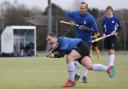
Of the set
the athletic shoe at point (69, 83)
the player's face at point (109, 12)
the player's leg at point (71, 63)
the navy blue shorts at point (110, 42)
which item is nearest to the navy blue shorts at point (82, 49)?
the player's leg at point (71, 63)

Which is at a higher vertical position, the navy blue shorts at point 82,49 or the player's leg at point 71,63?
the navy blue shorts at point 82,49

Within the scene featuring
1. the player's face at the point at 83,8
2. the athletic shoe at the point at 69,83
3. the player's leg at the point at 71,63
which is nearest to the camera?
the player's leg at the point at 71,63

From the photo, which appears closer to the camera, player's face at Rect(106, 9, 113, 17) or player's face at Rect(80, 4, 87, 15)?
player's face at Rect(80, 4, 87, 15)

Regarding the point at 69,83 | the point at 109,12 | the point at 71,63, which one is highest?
the point at 109,12

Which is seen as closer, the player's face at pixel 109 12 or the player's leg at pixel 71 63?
the player's leg at pixel 71 63

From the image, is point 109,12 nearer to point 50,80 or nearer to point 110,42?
point 110,42

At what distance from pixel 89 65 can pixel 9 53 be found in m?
31.7

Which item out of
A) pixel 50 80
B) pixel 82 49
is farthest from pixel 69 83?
pixel 50 80

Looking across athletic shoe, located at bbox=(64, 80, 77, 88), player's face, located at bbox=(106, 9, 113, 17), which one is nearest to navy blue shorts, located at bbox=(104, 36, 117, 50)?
player's face, located at bbox=(106, 9, 113, 17)

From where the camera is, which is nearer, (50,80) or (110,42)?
(50,80)

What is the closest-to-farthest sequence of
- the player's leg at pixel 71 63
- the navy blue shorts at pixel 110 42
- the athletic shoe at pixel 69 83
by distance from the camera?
the player's leg at pixel 71 63
the athletic shoe at pixel 69 83
the navy blue shorts at pixel 110 42

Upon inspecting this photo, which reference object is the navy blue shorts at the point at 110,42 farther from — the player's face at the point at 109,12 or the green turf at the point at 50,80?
the green turf at the point at 50,80

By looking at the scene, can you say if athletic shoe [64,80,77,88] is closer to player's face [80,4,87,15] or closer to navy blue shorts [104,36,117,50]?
player's face [80,4,87,15]

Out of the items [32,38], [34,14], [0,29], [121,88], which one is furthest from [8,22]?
[121,88]
